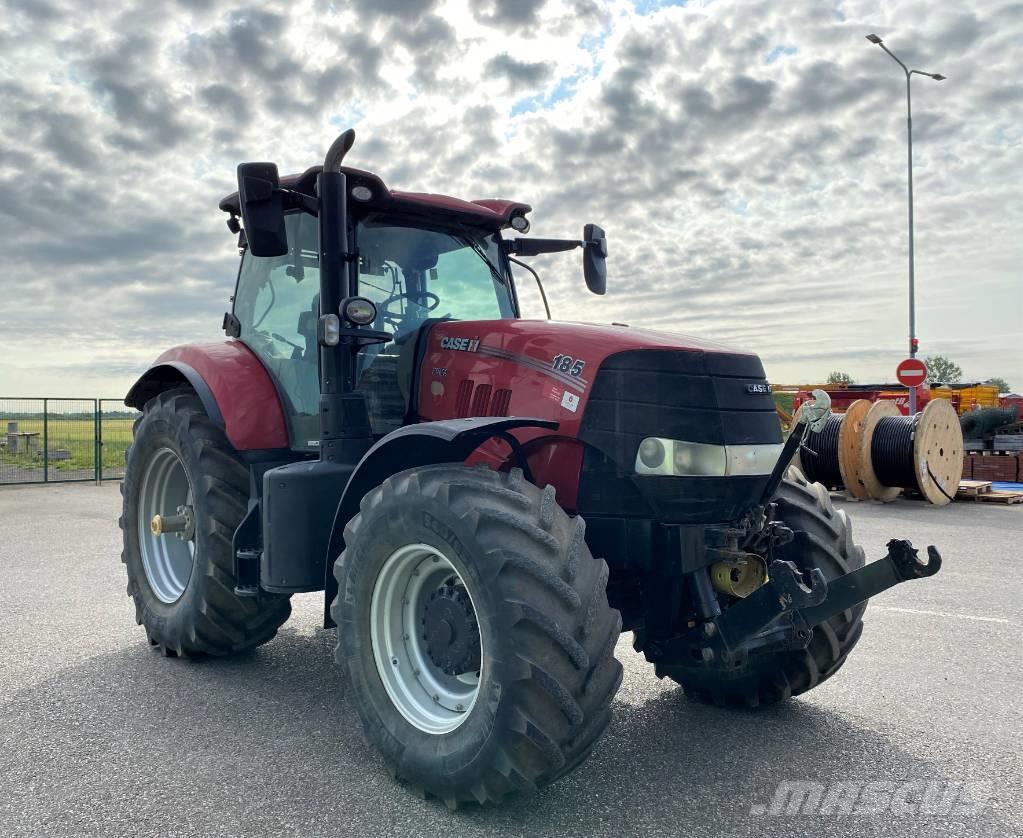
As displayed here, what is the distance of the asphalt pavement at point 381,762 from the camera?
10.2 feet

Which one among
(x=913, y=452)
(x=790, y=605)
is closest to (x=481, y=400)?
(x=790, y=605)

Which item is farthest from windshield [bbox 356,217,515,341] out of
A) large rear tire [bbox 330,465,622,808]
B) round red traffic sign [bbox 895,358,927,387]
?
round red traffic sign [bbox 895,358,927,387]

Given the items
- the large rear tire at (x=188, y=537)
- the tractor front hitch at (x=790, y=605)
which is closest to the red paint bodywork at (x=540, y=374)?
the tractor front hitch at (x=790, y=605)

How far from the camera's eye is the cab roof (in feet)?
14.3

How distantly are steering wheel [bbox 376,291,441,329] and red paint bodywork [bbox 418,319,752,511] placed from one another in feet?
1.56

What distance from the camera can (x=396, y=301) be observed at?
4.54 metres

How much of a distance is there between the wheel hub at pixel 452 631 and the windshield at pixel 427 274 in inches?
61.7

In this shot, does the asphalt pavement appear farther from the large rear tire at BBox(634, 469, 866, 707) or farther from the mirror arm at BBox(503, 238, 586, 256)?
the mirror arm at BBox(503, 238, 586, 256)

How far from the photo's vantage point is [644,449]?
352 centimetres

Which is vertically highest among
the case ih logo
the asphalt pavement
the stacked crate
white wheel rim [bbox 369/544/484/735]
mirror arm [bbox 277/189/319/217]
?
mirror arm [bbox 277/189/319/217]

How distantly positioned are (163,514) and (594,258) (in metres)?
3.13

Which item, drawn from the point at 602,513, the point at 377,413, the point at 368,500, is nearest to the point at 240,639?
the point at 377,413

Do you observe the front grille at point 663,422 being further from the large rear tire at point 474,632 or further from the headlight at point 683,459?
the large rear tire at point 474,632

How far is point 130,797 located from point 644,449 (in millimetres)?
2323
